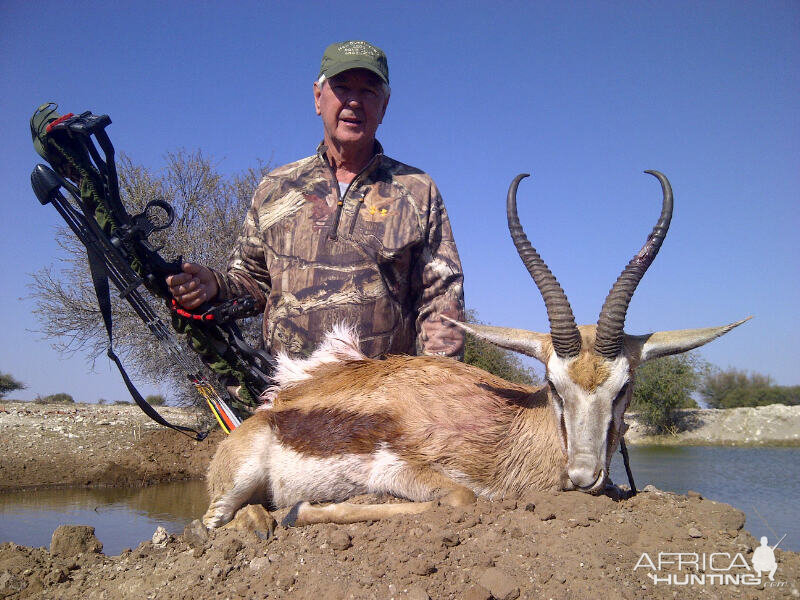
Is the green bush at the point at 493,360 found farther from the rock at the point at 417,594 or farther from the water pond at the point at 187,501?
the rock at the point at 417,594

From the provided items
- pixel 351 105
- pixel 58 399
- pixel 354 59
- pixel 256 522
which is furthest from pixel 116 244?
pixel 58 399

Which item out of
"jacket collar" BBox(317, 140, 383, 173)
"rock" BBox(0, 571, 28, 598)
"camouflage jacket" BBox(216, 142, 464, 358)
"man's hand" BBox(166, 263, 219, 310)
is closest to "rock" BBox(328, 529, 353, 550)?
"camouflage jacket" BBox(216, 142, 464, 358)

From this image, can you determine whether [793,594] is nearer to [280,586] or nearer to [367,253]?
[280,586]

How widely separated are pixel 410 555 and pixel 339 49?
4455mm

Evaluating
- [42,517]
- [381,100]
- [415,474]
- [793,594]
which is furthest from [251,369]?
[42,517]

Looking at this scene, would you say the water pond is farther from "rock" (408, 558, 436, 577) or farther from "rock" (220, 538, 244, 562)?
"rock" (220, 538, 244, 562)

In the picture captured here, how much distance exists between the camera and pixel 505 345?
168 inches

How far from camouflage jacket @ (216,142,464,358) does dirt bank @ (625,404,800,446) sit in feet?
76.6

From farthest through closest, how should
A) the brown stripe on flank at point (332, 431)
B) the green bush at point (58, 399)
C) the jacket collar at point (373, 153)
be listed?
the green bush at point (58, 399)
the jacket collar at point (373, 153)
the brown stripe on flank at point (332, 431)

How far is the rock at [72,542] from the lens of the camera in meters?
4.50

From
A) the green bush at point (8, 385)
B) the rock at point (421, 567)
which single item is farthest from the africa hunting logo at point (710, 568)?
the green bush at point (8, 385)

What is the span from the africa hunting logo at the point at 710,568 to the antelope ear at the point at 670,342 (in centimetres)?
128

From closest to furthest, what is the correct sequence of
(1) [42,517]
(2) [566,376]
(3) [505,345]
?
(2) [566,376], (3) [505,345], (1) [42,517]

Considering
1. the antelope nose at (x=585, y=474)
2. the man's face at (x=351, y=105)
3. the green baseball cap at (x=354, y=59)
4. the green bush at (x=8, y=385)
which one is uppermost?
the green baseball cap at (x=354, y=59)
